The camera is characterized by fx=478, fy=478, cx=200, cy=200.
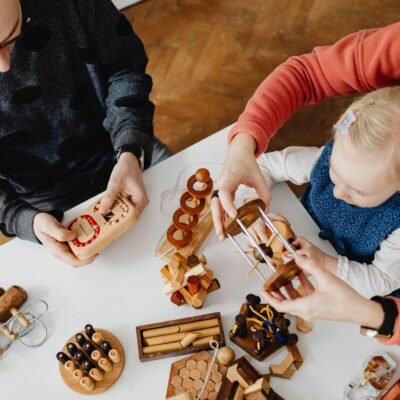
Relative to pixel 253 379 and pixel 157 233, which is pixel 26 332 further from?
pixel 253 379

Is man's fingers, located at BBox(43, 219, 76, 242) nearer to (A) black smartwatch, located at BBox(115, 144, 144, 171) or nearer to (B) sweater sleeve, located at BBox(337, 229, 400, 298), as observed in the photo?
(A) black smartwatch, located at BBox(115, 144, 144, 171)

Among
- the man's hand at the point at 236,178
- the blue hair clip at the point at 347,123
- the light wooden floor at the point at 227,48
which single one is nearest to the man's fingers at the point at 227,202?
the man's hand at the point at 236,178

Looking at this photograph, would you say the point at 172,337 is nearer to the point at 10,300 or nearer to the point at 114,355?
the point at 114,355

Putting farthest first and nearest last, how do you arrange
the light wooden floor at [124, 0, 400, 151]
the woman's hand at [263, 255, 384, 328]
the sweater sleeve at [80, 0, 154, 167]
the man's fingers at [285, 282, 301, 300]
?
1. the light wooden floor at [124, 0, 400, 151]
2. the sweater sleeve at [80, 0, 154, 167]
3. the man's fingers at [285, 282, 301, 300]
4. the woman's hand at [263, 255, 384, 328]

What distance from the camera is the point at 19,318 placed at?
3.05 ft

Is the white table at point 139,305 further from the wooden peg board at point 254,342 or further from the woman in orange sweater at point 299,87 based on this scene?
the woman in orange sweater at point 299,87

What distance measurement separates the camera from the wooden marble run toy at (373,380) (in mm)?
820

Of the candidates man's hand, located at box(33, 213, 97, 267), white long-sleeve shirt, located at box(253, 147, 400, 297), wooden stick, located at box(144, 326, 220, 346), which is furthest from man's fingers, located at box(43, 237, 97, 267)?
white long-sleeve shirt, located at box(253, 147, 400, 297)

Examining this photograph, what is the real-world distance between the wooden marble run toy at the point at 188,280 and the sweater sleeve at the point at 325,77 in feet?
0.87

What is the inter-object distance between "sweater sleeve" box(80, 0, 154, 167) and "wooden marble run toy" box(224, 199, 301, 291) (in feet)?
1.25

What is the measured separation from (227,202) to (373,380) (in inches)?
15.6

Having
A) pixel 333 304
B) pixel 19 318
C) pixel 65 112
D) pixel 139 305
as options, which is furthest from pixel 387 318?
pixel 65 112

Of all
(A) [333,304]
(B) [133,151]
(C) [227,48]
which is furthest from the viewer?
(C) [227,48]

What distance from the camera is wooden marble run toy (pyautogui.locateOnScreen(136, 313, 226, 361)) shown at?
882 millimetres
